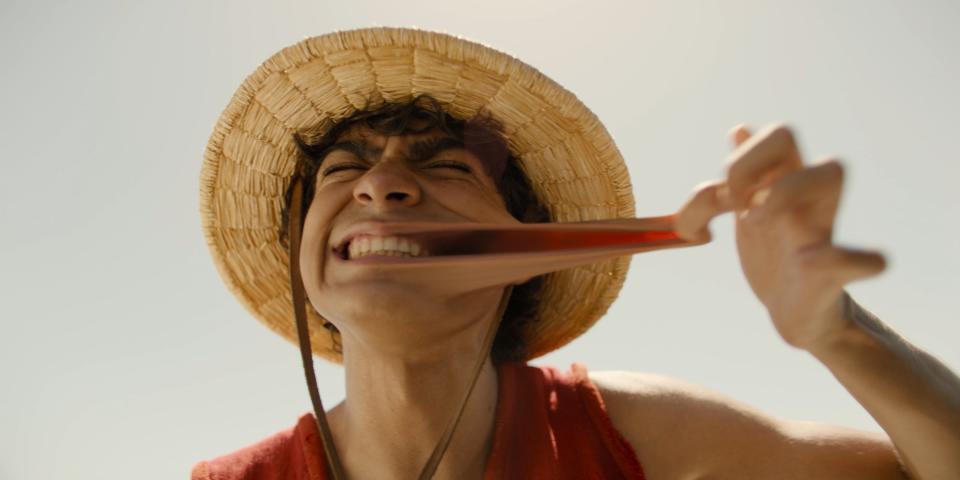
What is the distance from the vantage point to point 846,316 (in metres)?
1.24

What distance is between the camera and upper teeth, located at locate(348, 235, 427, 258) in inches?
72.9

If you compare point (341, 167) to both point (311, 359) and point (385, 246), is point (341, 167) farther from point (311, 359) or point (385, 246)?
point (311, 359)

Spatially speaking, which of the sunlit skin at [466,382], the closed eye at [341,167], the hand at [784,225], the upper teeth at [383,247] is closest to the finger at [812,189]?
the hand at [784,225]

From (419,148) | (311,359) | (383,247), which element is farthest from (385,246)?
(311,359)

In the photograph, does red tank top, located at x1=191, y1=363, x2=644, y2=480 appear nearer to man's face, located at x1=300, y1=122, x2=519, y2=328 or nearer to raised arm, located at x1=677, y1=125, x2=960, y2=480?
man's face, located at x1=300, y1=122, x2=519, y2=328

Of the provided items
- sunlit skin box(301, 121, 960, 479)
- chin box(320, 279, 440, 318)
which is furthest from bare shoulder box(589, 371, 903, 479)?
chin box(320, 279, 440, 318)

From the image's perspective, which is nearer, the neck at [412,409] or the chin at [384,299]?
the chin at [384,299]

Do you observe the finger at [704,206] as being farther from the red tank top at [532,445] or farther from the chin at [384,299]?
the red tank top at [532,445]

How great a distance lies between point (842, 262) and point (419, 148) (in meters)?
1.35

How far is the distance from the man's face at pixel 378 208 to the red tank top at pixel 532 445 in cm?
52

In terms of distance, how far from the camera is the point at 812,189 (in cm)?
96

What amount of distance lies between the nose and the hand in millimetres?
972

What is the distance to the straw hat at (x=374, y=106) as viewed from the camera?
2008 millimetres

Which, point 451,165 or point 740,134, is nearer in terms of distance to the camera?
point 740,134
